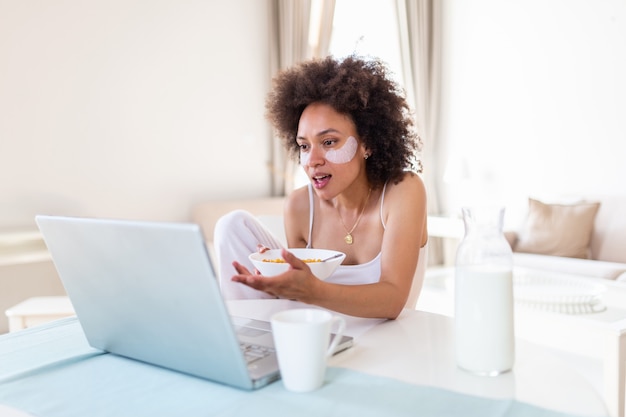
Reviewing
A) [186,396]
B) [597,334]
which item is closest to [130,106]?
[597,334]

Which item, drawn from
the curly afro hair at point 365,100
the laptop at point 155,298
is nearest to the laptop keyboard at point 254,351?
the laptop at point 155,298

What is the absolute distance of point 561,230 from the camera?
13.0 ft

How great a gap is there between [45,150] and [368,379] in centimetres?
332

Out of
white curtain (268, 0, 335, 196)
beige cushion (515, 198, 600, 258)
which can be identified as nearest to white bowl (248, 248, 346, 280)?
beige cushion (515, 198, 600, 258)

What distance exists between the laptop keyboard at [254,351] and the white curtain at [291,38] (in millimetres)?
3988

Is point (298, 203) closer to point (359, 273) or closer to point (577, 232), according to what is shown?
point (359, 273)

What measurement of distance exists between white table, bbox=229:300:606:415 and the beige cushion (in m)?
3.07

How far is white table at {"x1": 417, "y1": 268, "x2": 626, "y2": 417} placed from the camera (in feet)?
6.77

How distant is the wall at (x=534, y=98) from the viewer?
13.4 feet

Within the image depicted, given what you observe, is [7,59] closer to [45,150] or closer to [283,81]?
[45,150]

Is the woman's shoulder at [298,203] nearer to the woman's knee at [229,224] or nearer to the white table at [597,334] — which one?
the woman's knee at [229,224]

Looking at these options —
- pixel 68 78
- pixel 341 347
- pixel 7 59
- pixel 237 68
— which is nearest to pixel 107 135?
pixel 68 78

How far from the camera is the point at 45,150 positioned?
3684 millimetres

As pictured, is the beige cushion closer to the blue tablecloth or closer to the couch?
the couch
